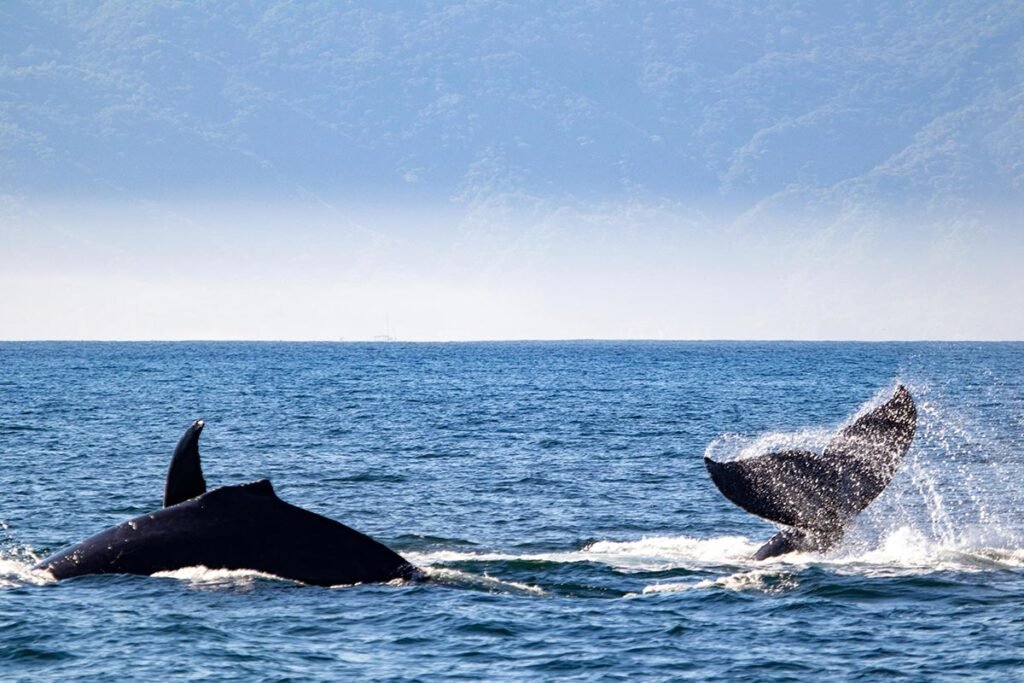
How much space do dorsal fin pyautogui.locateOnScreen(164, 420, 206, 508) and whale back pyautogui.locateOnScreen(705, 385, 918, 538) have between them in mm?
5273

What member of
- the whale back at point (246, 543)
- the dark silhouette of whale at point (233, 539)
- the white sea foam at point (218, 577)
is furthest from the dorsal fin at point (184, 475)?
the white sea foam at point (218, 577)

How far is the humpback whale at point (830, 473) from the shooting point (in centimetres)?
1630

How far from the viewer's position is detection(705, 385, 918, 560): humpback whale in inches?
642

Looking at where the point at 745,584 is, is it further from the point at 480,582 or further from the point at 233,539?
the point at 233,539

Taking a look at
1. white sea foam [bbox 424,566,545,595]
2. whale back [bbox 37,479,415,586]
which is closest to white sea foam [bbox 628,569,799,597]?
white sea foam [bbox 424,566,545,595]

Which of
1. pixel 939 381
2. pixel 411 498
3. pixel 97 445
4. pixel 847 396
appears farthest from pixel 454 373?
pixel 411 498

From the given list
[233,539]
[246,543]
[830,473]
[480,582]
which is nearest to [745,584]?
[830,473]

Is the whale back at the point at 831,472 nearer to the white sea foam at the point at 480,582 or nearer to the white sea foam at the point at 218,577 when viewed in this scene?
the white sea foam at the point at 480,582

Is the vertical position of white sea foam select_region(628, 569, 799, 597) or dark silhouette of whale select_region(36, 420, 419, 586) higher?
dark silhouette of whale select_region(36, 420, 419, 586)

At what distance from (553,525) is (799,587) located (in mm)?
7461

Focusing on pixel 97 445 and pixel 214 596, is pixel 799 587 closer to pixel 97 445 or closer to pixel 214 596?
pixel 214 596

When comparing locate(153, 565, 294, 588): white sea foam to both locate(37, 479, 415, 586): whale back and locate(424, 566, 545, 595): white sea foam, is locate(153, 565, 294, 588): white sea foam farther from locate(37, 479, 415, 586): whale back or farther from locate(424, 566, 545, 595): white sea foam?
locate(424, 566, 545, 595): white sea foam

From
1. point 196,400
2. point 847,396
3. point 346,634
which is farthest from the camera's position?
point 847,396

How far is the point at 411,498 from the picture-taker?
93.8 ft
